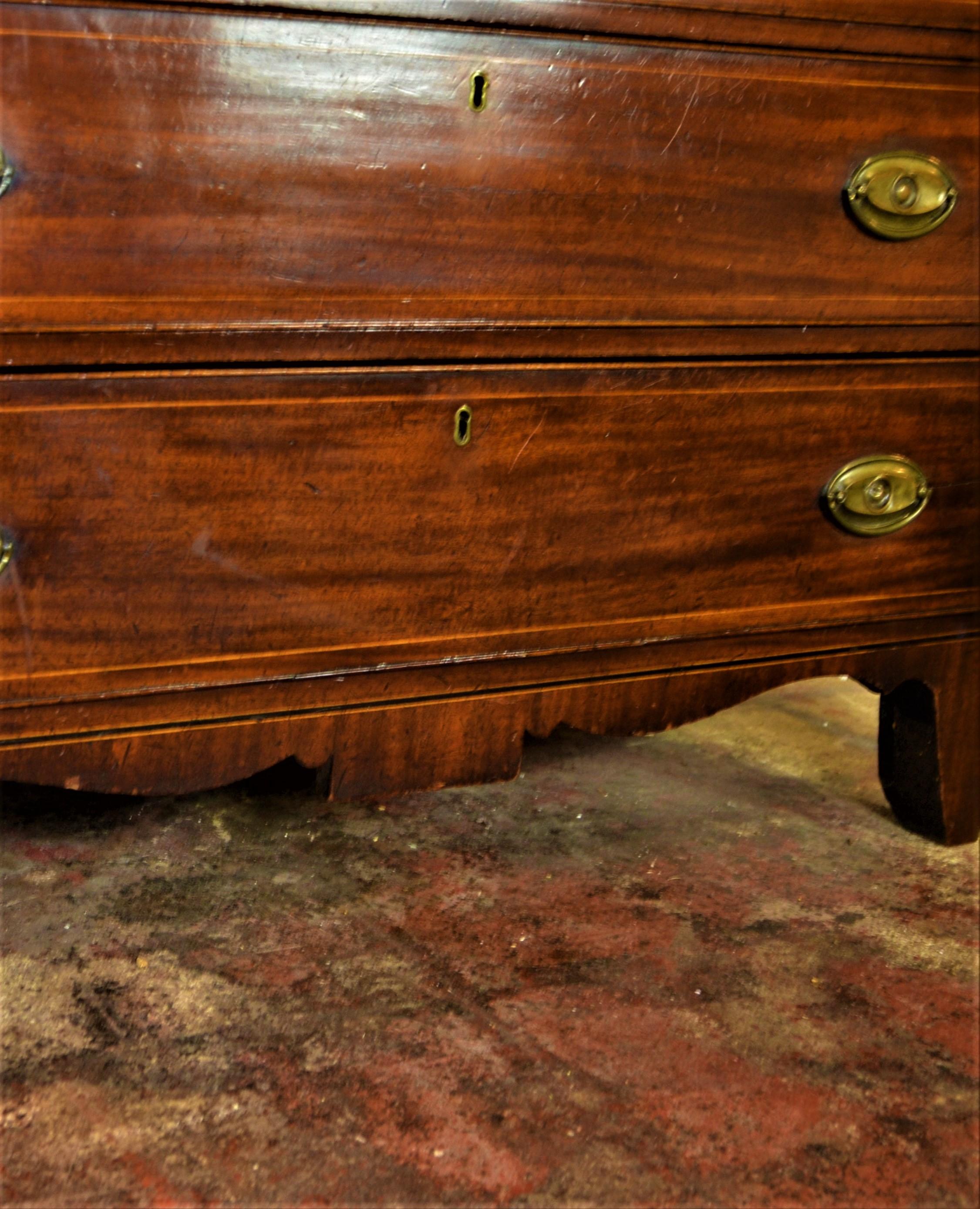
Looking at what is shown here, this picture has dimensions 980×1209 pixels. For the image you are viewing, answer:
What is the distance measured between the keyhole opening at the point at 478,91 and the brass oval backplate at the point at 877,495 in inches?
18.7

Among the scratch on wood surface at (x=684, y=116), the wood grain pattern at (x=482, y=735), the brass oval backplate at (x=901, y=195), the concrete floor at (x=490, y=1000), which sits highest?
the scratch on wood surface at (x=684, y=116)

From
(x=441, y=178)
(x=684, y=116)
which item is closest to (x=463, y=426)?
(x=441, y=178)

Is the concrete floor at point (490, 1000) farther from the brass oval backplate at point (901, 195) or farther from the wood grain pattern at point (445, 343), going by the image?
the brass oval backplate at point (901, 195)

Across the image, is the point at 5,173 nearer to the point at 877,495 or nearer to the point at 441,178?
the point at 441,178

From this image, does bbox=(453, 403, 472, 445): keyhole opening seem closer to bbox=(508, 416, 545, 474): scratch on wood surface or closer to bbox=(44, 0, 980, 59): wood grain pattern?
bbox=(508, 416, 545, 474): scratch on wood surface

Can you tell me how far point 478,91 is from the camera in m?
0.99

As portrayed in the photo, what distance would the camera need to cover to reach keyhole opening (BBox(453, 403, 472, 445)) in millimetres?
1042

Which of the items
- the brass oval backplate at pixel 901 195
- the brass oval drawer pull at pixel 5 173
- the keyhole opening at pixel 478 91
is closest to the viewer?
the brass oval drawer pull at pixel 5 173

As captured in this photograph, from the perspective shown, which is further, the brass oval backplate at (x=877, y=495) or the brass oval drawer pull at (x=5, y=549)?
the brass oval backplate at (x=877, y=495)

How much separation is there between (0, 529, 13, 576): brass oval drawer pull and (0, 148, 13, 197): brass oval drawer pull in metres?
0.24

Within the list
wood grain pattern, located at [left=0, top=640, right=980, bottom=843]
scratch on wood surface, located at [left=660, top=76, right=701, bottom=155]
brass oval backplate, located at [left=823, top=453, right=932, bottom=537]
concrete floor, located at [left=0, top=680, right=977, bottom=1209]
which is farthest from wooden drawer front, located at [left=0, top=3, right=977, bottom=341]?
concrete floor, located at [left=0, top=680, right=977, bottom=1209]

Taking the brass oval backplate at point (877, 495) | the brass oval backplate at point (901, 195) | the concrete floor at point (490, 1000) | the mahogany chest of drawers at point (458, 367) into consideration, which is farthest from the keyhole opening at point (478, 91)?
the concrete floor at point (490, 1000)

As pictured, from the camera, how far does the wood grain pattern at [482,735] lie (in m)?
1.02

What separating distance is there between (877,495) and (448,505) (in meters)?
0.43
